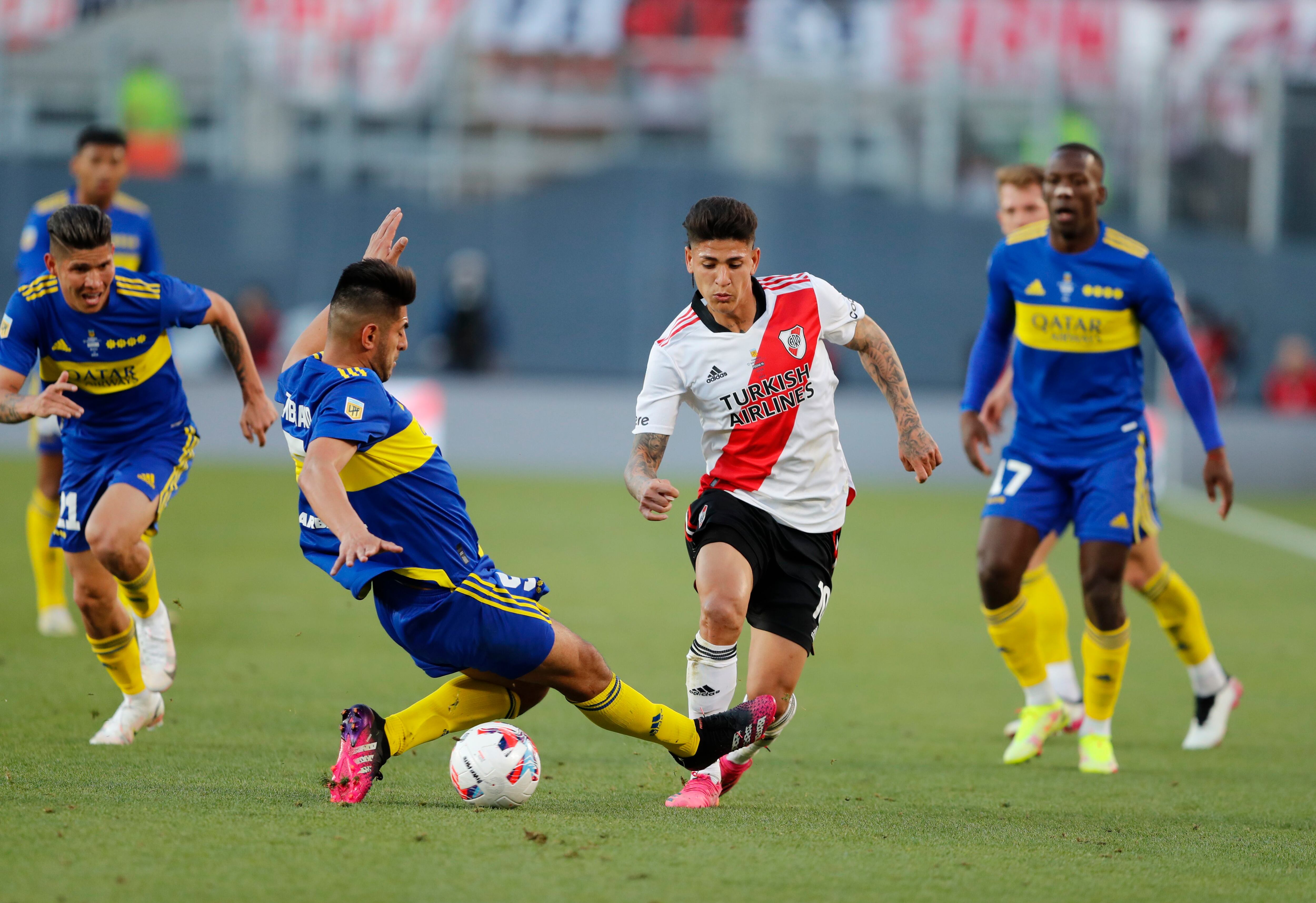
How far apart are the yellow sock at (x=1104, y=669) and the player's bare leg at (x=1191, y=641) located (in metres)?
0.35

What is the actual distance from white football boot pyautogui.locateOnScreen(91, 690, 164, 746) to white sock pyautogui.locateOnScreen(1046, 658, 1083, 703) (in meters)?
3.88

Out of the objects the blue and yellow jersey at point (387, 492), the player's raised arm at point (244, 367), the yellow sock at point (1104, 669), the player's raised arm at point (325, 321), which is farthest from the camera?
the yellow sock at point (1104, 669)

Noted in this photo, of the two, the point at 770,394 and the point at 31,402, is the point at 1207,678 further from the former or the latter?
the point at 31,402

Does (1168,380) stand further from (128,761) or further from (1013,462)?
(128,761)

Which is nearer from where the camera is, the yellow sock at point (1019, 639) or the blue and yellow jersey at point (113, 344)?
the blue and yellow jersey at point (113, 344)

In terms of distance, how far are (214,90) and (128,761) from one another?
701 inches

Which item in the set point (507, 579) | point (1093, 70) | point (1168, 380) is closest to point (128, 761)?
point (507, 579)

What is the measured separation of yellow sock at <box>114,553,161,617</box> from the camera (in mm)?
5672

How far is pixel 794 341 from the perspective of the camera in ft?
16.5

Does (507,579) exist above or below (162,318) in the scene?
below

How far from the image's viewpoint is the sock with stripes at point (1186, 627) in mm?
6285

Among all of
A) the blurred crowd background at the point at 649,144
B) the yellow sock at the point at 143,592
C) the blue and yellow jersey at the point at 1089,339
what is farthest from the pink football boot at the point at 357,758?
the blurred crowd background at the point at 649,144

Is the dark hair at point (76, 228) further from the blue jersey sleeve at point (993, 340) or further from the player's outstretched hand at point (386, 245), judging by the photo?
the blue jersey sleeve at point (993, 340)

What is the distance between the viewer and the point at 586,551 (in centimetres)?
1206
